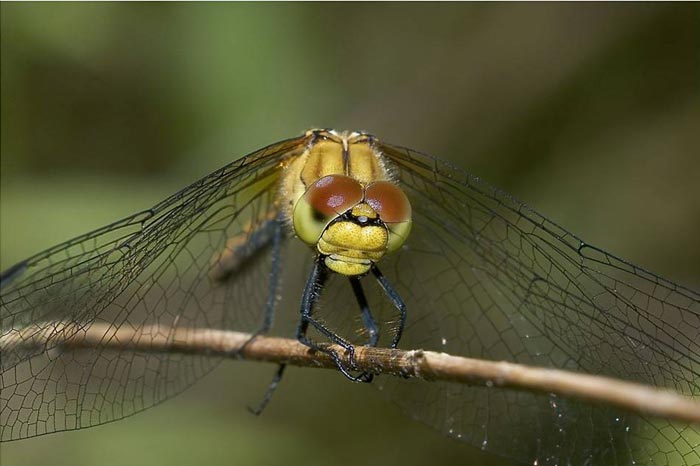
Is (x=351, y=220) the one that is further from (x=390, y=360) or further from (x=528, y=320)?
(x=528, y=320)

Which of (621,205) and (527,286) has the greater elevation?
(621,205)

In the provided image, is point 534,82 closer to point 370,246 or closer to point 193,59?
point 193,59

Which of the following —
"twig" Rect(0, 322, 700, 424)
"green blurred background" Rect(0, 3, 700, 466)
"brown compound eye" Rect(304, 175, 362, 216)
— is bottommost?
"twig" Rect(0, 322, 700, 424)

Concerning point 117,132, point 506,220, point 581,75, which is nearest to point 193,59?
point 117,132

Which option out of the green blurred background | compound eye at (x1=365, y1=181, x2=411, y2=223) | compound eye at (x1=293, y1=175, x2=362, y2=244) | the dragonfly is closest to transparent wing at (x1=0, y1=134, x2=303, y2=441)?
the dragonfly

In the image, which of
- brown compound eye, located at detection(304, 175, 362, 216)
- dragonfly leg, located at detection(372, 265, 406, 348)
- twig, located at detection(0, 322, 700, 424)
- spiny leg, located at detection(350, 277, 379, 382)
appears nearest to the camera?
twig, located at detection(0, 322, 700, 424)

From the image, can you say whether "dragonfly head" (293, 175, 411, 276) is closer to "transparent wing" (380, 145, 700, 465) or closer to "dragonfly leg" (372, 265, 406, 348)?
"dragonfly leg" (372, 265, 406, 348)

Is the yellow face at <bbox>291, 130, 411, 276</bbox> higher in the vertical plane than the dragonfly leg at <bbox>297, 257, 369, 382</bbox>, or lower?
higher
